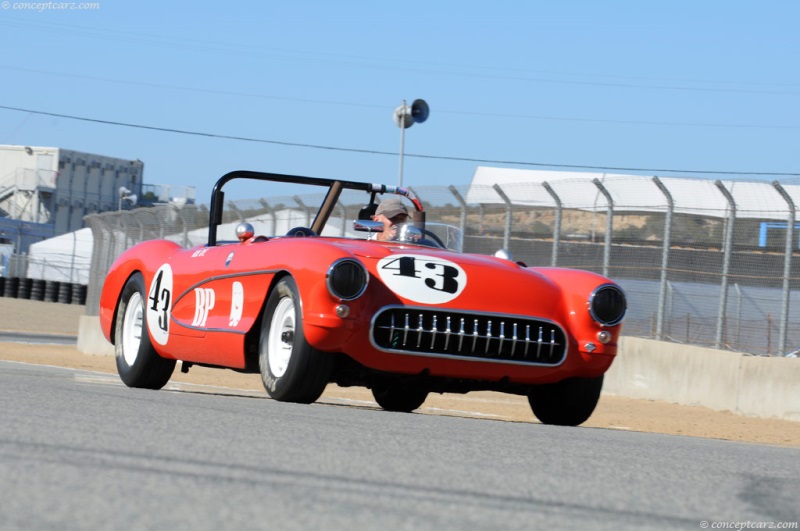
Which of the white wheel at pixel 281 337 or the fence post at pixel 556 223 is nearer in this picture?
the white wheel at pixel 281 337

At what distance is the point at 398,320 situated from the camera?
6430 millimetres

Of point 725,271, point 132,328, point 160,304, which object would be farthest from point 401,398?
point 725,271

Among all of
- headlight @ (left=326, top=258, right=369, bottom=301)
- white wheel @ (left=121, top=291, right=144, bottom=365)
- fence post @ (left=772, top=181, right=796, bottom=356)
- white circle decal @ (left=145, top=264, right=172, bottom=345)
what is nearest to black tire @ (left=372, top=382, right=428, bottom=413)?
white circle decal @ (left=145, top=264, right=172, bottom=345)

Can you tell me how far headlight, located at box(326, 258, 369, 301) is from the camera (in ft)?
20.8

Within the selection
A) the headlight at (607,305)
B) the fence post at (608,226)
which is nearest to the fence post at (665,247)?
the fence post at (608,226)

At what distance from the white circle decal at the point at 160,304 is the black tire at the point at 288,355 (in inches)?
53.0

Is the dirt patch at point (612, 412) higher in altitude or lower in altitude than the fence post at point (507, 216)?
lower

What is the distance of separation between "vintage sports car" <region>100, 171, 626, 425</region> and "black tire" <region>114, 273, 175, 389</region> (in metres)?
0.58

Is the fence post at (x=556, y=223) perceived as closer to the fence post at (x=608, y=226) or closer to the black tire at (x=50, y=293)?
the fence post at (x=608, y=226)

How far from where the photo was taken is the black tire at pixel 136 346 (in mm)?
8328

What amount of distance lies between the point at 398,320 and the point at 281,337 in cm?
64

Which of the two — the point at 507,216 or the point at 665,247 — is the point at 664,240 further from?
the point at 507,216

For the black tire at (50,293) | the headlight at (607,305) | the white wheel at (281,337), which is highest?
the headlight at (607,305)

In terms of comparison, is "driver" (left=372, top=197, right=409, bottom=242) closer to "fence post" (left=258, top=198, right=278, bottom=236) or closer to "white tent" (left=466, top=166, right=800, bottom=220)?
"white tent" (left=466, top=166, right=800, bottom=220)
